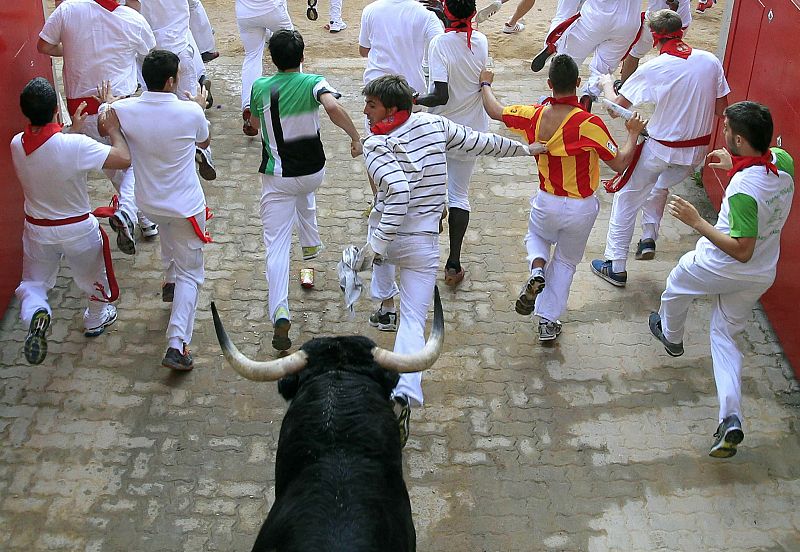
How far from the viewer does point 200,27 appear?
1004 cm

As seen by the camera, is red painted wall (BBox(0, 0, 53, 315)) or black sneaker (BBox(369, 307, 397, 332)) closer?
black sneaker (BBox(369, 307, 397, 332))

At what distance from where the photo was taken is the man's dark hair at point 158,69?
19.2 feet

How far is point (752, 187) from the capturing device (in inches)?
212

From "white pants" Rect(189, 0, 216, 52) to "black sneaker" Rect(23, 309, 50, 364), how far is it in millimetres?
4825

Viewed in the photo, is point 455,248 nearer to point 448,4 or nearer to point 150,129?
point 448,4

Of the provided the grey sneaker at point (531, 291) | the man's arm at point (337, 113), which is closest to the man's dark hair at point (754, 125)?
the grey sneaker at point (531, 291)

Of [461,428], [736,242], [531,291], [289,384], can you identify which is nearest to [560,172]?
[531,291]

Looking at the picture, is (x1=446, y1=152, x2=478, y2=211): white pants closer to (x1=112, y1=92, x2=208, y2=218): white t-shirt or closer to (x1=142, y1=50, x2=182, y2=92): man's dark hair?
(x1=112, y1=92, x2=208, y2=218): white t-shirt

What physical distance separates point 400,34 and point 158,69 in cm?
248

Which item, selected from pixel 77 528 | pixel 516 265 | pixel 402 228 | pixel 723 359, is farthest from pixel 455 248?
pixel 77 528

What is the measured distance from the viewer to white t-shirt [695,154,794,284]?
541 cm

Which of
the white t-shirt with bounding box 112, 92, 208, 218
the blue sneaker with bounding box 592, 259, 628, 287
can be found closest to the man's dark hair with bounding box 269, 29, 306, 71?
the white t-shirt with bounding box 112, 92, 208, 218

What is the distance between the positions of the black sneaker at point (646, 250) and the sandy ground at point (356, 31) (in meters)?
4.70

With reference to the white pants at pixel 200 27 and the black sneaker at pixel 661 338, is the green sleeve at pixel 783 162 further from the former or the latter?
the white pants at pixel 200 27
